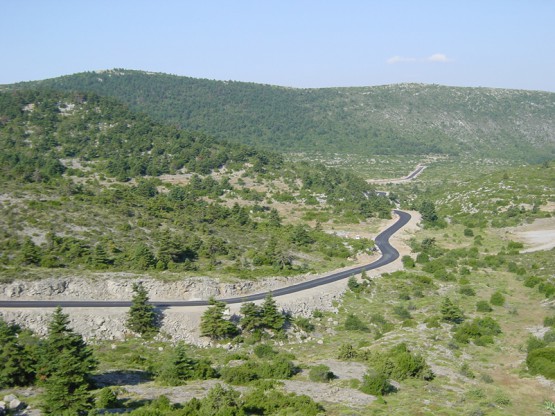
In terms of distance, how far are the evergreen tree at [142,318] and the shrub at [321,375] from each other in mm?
15655

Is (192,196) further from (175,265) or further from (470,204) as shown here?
(470,204)

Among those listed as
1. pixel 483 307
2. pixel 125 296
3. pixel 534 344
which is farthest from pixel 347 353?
pixel 125 296

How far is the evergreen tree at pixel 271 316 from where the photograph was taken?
4653cm

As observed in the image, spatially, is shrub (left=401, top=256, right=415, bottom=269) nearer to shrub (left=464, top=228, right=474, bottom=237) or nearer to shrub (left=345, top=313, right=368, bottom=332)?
shrub (left=345, top=313, right=368, bottom=332)

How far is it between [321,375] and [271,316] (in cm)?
1216

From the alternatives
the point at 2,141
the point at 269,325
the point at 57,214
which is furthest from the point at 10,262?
the point at 2,141

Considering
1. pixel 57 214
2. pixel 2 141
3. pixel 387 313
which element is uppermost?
pixel 2 141

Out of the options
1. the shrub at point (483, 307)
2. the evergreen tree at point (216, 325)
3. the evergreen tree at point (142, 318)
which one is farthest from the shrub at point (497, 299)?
the evergreen tree at point (142, 318)

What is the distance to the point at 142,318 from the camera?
44.9 meters

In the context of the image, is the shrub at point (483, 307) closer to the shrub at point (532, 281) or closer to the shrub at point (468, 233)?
the shrub at point (532, 281)

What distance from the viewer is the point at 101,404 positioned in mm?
29578

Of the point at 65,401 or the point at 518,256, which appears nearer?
the point at 65,401

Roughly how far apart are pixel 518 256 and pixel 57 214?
6175cm

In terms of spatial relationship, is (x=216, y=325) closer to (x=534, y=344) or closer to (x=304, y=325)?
(x=304, y=325)
